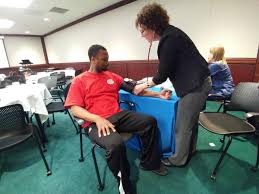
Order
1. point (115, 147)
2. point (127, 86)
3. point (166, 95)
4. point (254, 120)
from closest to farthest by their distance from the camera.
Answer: point (115, 147) < point (166, 95) < point (254, 120) < point (127, 86)

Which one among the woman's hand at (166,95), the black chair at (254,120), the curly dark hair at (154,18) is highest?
the curly dark hair at (154,18)

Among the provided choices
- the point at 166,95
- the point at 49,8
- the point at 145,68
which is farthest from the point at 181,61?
the point at 49,8

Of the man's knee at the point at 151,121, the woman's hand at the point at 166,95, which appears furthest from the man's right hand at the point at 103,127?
the woman's hand at the point at 166,95

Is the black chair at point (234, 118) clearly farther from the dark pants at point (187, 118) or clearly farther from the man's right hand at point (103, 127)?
the man's right hand at point (103, 127)

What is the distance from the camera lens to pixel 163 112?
5.09 ft

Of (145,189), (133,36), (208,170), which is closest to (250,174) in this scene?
(208,170)

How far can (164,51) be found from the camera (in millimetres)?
1295

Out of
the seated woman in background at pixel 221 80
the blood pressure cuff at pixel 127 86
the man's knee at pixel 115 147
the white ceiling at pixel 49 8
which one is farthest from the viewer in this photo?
the white ceiling at pixel 49 8

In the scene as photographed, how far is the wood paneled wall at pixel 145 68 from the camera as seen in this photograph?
124 inches

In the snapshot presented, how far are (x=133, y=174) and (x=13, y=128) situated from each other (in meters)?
1.24

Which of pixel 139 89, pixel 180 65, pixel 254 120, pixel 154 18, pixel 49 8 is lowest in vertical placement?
pixel 254 120

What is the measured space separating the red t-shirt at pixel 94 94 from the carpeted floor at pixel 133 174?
1.83ft

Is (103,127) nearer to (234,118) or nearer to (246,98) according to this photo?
(234,118)

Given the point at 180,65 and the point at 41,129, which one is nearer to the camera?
the point at 180,65
